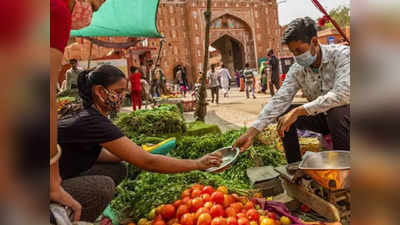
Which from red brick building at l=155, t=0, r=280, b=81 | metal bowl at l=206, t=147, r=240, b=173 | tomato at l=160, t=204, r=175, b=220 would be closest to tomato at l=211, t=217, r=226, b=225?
tomato at l=160, t=204, r=175, b=220

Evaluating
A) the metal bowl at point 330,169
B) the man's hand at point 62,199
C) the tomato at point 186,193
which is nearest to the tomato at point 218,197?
the tomato at point 186,193

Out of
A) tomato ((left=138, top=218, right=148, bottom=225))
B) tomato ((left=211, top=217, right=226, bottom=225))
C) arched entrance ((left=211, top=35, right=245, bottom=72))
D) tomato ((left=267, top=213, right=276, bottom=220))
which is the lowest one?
tomato ((left=138, top=218, right=148, bottom=225))

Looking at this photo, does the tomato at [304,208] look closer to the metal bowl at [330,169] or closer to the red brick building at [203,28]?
the metal bowl at [330,169]

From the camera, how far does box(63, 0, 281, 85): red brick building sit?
2688 centimetres

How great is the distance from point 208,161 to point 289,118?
0.80m

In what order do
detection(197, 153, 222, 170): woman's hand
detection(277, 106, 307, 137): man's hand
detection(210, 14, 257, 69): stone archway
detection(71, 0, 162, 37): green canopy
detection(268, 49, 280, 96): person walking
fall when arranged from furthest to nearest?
1. detection(210, 14, 257, 69): stone archway
2. detection(268, 49, 280, 96): person walking
3. detection(71, 0, 162, 37): green canopy
4. detection(277, 106, 307, 137): man's hand
5. detection(197, 153, 222, 170): woman's hand

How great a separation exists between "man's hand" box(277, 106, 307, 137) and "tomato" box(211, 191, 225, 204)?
2.90 feet

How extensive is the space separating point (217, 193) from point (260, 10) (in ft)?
98.9

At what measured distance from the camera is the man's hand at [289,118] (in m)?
2.30

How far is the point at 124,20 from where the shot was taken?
294 inches

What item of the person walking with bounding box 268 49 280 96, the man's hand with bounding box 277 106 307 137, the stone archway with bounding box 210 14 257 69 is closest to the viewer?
the man's hand with bounding box 277 106 307 137

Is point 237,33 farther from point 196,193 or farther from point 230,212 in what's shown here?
point 230,212

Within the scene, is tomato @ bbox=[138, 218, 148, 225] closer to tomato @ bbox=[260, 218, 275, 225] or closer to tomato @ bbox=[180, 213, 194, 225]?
tomato @ bbox=[180, 213, 194, 225]

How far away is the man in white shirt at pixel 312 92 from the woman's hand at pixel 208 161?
1.36 feet
